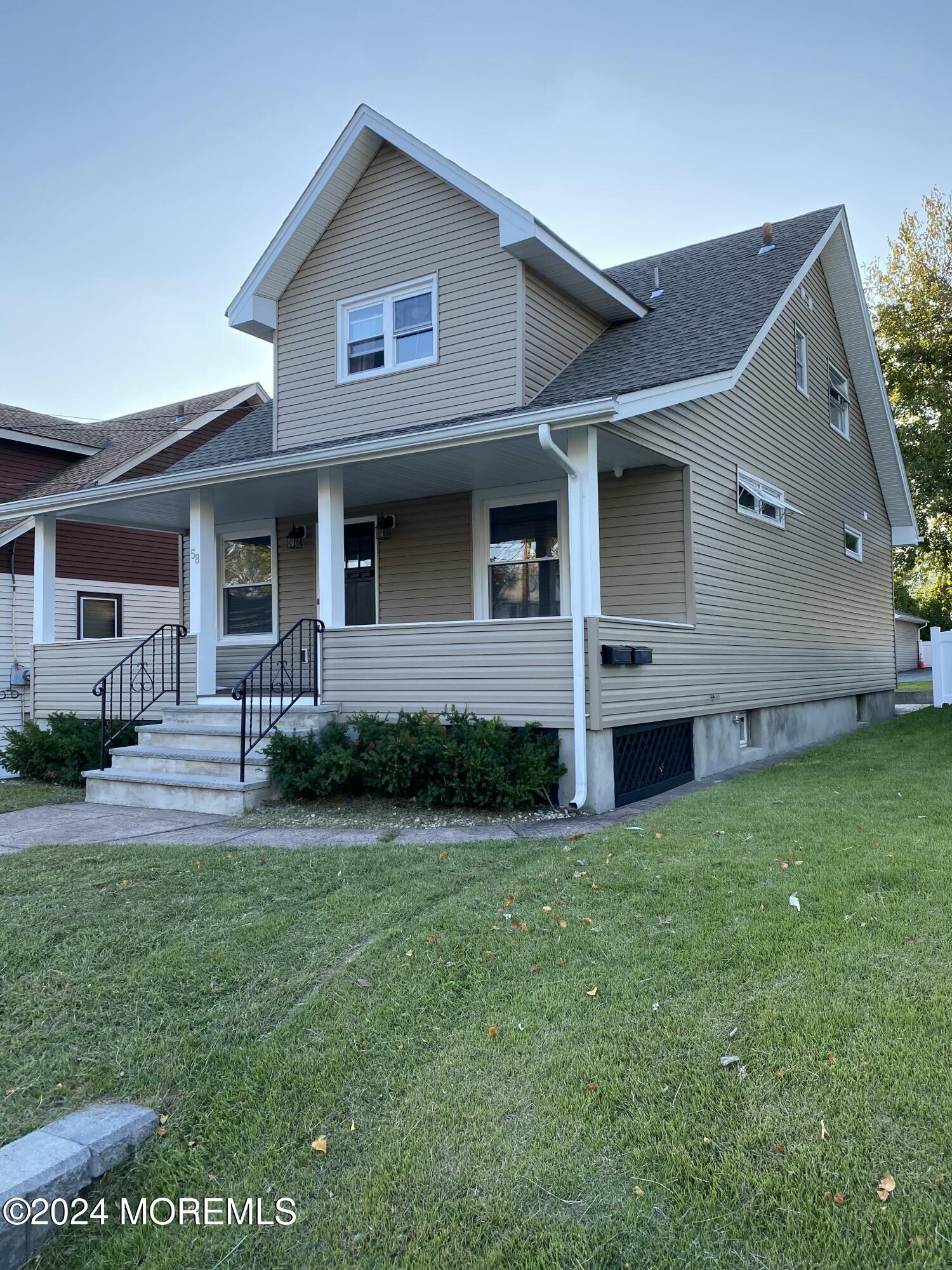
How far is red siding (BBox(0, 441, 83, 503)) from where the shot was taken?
55.0 ft

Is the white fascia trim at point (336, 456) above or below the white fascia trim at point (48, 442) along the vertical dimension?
below

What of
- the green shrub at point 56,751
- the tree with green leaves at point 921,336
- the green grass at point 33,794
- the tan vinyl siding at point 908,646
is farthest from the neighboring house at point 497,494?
the tan vinyl siding at point 908,646

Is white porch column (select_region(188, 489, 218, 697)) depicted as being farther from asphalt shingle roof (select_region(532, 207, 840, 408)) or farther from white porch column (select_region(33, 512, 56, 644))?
asphalt shingle roof (select_region(532, 207, 840, 408))

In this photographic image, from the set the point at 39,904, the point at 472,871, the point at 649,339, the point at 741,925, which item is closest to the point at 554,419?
the point at 649,339

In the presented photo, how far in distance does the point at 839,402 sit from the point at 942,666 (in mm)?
4907

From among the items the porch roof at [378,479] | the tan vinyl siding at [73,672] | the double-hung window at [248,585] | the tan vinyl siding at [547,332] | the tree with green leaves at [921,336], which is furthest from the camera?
the tree with green leaves at [921,336]

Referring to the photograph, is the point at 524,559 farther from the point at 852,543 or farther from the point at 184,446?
the point at 184,446

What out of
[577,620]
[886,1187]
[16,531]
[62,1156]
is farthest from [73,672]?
[886,1187]

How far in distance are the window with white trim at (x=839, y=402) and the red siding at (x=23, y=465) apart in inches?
578

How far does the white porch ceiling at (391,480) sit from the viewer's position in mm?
8727

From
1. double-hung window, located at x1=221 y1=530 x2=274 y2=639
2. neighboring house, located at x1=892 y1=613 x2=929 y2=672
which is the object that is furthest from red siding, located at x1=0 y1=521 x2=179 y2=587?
neighboring house, located at x1=892 y1=613 x2=929 y2=672

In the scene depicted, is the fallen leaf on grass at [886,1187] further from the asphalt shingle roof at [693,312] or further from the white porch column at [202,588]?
the white porch column at [202,588]

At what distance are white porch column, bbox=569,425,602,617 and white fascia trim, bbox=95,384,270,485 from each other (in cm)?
1062

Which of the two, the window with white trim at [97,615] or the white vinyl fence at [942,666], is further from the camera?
the window with white trim at [97,615]
